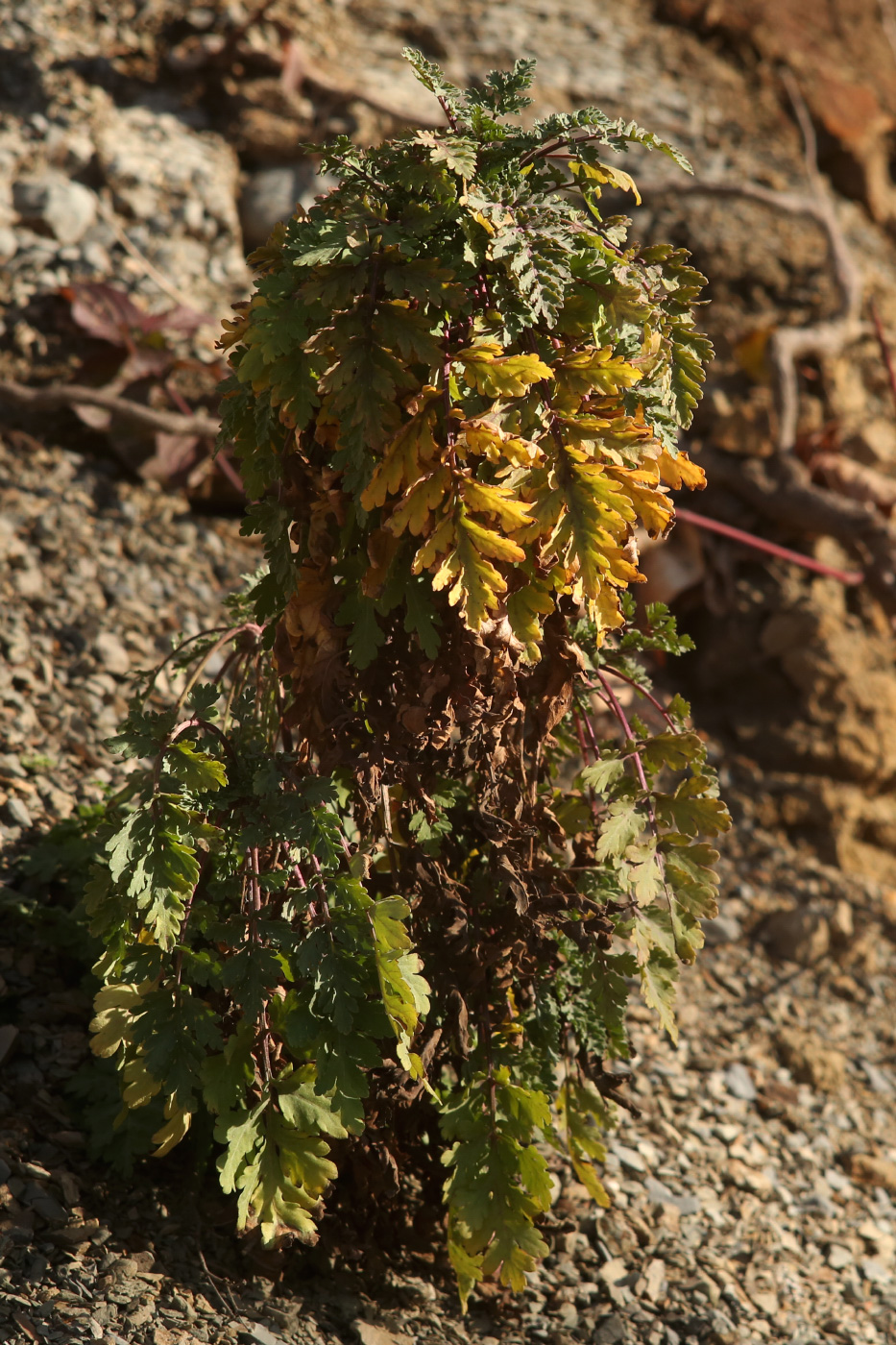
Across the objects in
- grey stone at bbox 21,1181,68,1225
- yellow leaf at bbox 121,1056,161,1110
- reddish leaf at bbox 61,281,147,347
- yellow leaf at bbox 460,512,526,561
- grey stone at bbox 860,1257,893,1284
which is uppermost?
yellow leaf at bbox 460,512,526,561

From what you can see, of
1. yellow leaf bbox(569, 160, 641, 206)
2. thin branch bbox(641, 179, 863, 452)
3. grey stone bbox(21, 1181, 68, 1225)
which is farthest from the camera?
thin branch bbox(641, 179, 863, 452)

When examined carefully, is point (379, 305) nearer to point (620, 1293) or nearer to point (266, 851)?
point (266, 851)

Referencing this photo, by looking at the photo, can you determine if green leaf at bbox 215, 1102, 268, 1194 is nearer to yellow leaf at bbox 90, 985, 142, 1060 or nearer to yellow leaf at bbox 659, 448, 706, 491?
yellow leaf at bbox 90, 985, 142, 1060

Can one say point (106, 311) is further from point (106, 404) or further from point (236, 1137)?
point (236, 1137)

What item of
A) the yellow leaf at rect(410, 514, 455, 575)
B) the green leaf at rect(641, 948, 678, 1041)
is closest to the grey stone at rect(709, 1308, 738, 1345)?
the green leaf at rect(641, 948, 678, 1041)

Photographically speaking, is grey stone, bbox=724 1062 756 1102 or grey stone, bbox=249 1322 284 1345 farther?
grey stone, bbox=724 1062 756 1102

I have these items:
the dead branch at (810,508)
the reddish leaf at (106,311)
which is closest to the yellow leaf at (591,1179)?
the dead branch at (810,508)
